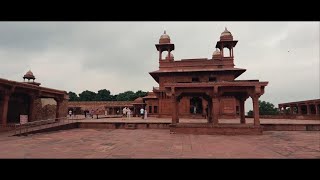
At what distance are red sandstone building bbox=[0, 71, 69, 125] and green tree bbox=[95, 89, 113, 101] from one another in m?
58.1

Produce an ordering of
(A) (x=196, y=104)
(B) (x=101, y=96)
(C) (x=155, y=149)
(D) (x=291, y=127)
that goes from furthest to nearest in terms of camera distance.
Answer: (B) (x=101, y=96) → (A) (x=196, y=104) → (D) (x=291, y=127) → (C) (x=155, y=149)

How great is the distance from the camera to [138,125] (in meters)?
19.2

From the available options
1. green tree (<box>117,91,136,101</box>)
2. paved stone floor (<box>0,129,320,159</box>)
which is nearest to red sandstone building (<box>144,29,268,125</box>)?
paved stone floor (<box>0,129,320,159</box>)

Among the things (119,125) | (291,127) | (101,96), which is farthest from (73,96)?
(291,127)

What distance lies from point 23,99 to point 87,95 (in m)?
65.3

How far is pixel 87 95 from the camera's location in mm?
84438

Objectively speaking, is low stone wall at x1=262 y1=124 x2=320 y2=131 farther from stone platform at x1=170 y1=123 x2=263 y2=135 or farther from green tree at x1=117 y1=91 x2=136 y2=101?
green tree at x1=117 y1=91 x2=136 y2=101

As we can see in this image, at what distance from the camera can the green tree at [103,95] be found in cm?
8550

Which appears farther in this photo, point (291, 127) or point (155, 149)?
point (291, 127)

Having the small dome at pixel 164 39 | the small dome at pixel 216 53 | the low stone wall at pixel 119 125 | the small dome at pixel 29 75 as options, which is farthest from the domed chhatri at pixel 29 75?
the small dome at pixel 216 53

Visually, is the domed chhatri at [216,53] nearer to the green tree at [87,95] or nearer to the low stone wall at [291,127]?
the low stone wall at [291,127]

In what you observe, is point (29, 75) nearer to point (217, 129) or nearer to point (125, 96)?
point (217, 129)
